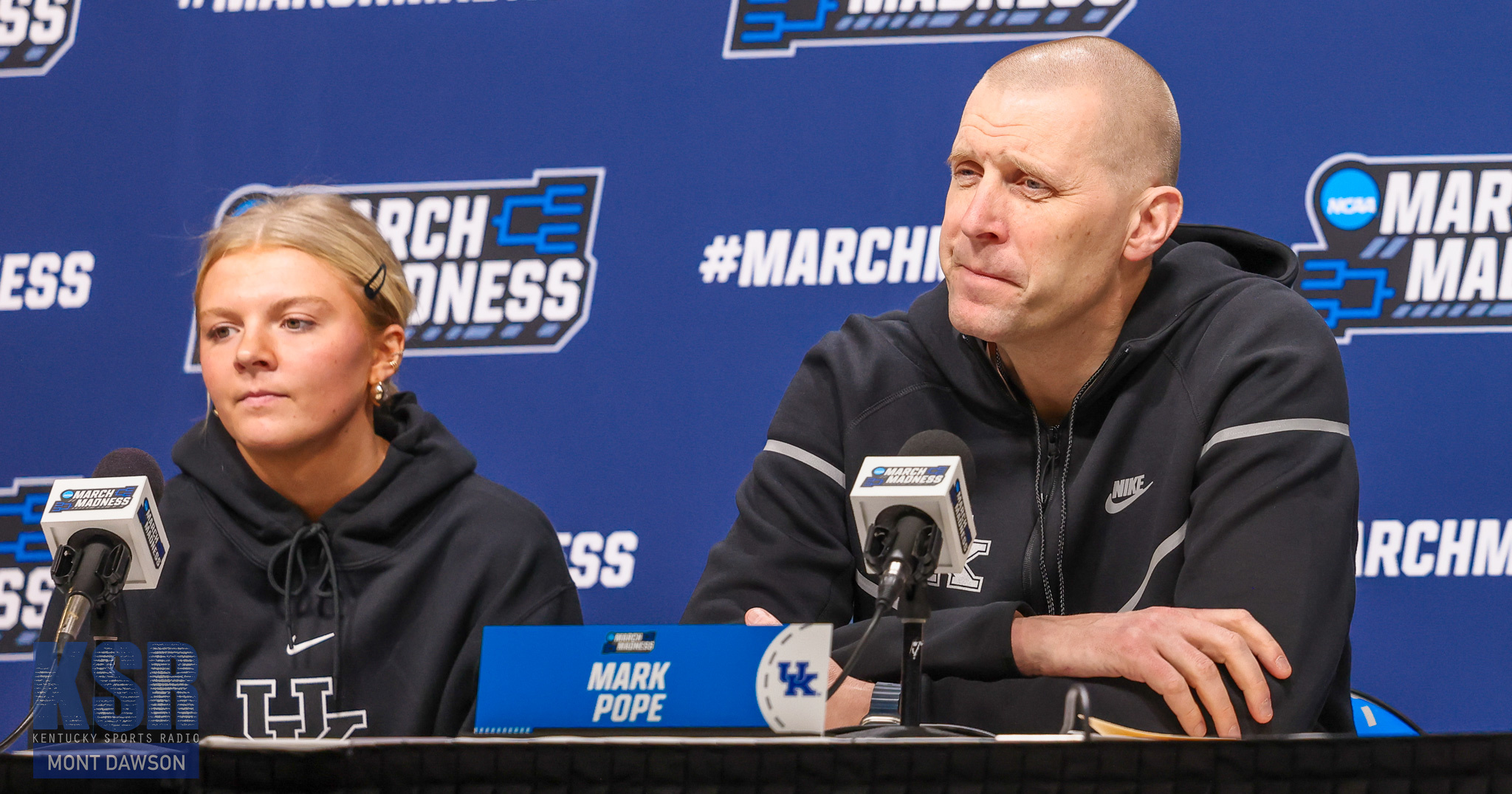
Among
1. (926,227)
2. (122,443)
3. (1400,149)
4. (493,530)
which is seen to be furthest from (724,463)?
(1400,149)

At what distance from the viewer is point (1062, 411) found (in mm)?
2027

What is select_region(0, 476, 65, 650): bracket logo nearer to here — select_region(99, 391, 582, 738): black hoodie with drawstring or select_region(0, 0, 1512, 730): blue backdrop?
select_region(0, 0, 1512, 730): blue backdrop

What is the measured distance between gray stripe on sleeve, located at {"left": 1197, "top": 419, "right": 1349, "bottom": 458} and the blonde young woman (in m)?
1.09

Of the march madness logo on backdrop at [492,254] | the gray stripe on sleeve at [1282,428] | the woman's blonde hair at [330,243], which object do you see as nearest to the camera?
the gray stripe on sleeve at [1282,428]

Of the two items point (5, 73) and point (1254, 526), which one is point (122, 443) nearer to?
point (5, 73)

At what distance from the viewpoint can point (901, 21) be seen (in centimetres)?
294

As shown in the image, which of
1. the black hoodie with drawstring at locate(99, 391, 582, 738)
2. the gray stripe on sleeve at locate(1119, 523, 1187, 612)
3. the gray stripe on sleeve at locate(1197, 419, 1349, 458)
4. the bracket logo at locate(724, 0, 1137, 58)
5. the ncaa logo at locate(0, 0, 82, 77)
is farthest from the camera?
the ncaa logo at locate(0, 0, 82, 77)

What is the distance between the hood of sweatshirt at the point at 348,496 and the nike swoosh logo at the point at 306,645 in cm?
12

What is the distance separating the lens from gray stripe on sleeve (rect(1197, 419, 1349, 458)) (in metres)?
1.62

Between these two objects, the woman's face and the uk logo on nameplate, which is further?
the woman's face

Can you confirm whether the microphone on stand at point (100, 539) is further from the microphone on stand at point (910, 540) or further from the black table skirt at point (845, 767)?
the microphone on stand at point (910, 540)

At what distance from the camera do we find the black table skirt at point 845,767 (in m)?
0.95

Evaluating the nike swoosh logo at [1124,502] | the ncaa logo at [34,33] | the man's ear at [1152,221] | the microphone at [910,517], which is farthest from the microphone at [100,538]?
the ncaa logo at [34,33]

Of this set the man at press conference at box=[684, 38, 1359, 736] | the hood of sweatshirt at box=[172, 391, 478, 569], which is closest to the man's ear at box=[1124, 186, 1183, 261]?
the man at press conference at box=[684, 38, 1359, 736]
